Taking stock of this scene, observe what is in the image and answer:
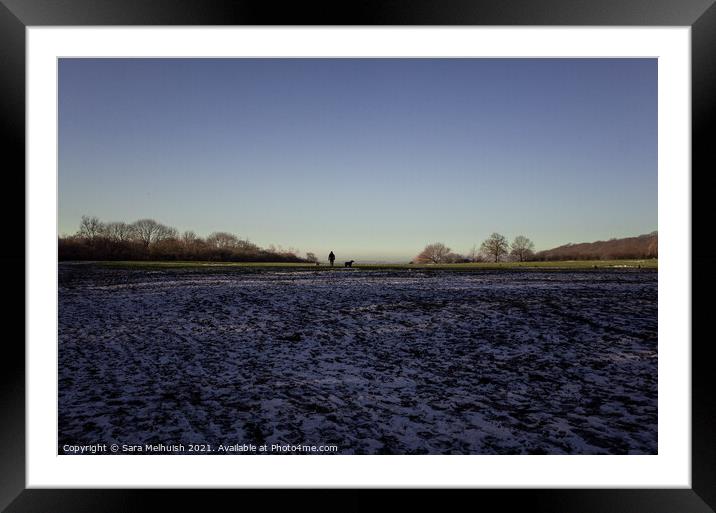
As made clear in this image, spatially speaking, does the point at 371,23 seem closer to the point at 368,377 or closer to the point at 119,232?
the point at 368,377

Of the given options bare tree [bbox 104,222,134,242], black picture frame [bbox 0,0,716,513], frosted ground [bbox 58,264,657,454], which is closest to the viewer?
black picture frame [bbox 0,0,716,513]

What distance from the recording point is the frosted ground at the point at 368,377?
3.73 meters

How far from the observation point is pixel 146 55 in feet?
10.2

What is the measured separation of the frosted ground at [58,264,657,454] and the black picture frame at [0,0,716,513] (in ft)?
3.32

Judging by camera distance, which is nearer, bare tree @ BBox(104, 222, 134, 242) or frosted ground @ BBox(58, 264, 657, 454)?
frosted ground @ BBox(58, 264, 657, 454)

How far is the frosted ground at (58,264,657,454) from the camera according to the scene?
12.2 feet

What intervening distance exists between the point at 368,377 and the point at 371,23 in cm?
446

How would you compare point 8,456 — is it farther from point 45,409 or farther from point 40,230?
point 40,230

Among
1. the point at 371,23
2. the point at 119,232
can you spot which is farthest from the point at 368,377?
the point at 119,232

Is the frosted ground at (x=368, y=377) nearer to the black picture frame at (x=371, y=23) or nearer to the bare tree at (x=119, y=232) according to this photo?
the black picture frame at (x=371, y=23)

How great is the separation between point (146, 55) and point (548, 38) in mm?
3354

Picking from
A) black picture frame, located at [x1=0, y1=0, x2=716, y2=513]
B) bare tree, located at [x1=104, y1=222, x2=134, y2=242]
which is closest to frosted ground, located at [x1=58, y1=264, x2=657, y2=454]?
black picture frame, located at [x1=0, y1=0, x2=716, y2=513]

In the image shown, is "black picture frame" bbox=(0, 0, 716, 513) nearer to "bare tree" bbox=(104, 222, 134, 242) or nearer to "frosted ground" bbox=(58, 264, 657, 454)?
"frosted ground" bbox=(58, 264, 657, 454)

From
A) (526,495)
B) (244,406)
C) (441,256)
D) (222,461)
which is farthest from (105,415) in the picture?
(441,256)
